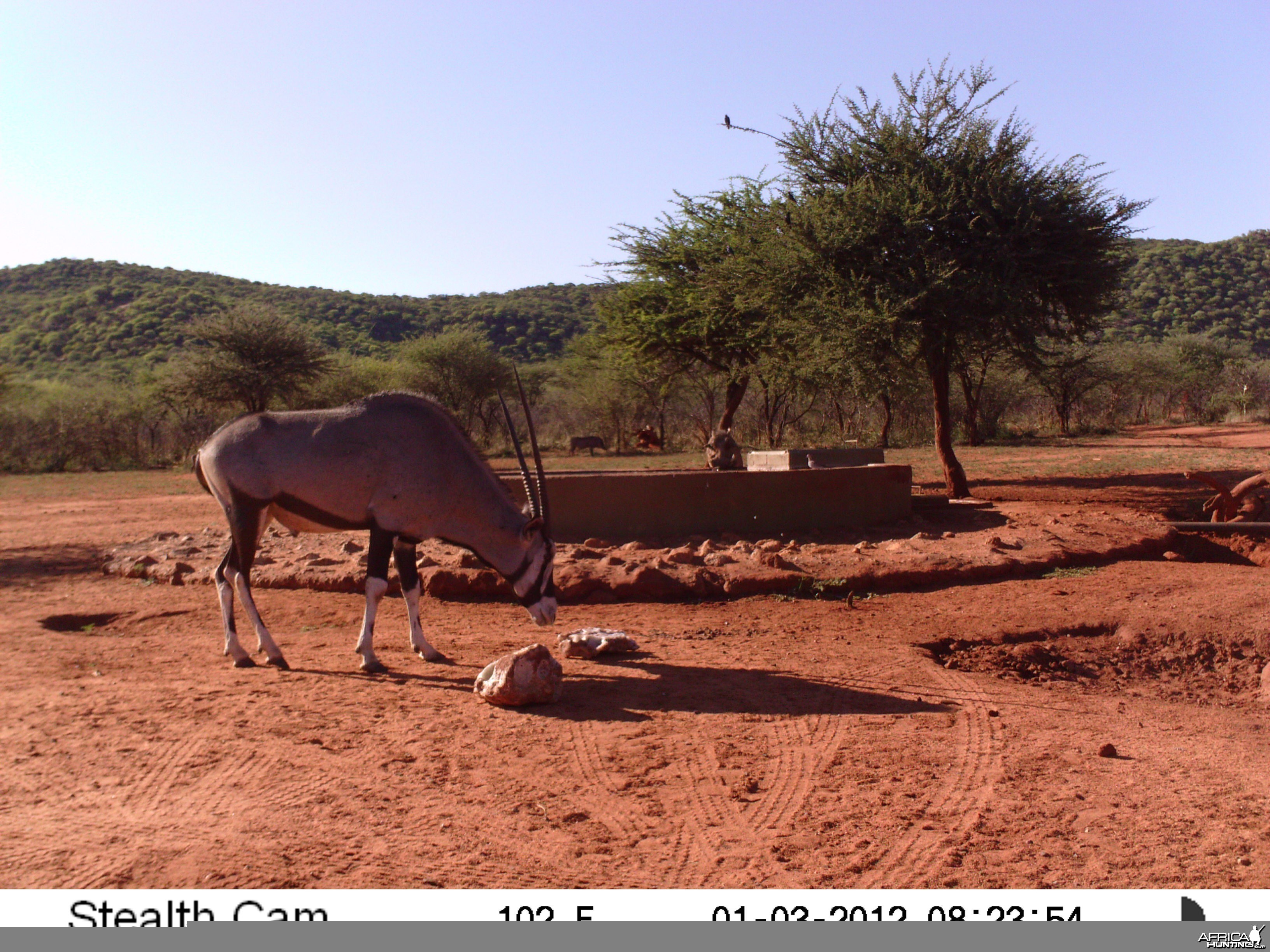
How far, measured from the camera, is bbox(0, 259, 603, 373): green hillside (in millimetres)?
52625

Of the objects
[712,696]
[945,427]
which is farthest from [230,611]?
[945,427]

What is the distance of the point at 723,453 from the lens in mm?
14891

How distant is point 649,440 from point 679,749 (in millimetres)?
34174

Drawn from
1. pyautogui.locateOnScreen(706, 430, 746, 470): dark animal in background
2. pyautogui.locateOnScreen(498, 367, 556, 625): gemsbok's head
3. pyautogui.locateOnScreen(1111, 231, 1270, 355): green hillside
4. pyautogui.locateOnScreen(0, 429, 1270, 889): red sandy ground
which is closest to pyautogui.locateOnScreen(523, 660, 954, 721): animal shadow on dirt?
pyautogui.locateOnScreen(0, 429, 1270, 889): red sandy ground

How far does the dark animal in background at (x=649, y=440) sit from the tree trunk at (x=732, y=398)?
14.4 meters

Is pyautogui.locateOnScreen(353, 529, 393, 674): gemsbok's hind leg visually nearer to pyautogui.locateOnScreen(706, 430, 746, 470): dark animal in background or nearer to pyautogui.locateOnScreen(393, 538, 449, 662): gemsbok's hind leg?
pyautogui.locateOnScreen(393, 538, 449, 662): gemsbok's hind leg

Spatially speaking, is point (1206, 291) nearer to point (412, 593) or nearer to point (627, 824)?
point (412, 593)

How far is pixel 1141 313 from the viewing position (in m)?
60.7

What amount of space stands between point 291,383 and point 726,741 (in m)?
30.2

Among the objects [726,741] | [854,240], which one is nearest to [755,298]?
[854,240]

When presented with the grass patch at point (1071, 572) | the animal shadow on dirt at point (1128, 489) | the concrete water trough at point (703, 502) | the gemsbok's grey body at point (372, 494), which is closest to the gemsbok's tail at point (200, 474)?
the gemsbok's grey body at point (372, 494)

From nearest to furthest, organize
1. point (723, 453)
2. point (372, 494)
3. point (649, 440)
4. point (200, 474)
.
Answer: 1. point (372, 494)
2. point (200, 474)
3. point (723, 453)
4. point (649, 440)

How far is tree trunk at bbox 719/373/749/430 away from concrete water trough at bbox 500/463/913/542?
431 inches

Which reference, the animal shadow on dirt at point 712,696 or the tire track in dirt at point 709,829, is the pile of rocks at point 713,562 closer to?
the animal shadow on dirt at point 712,696
